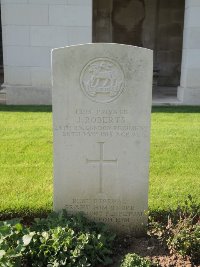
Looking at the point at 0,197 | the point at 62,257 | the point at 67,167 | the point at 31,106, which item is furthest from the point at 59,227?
the point at 31,106

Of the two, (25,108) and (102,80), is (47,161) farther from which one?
(25,108)

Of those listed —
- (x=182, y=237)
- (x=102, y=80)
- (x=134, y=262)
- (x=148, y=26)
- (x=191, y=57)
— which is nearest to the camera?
(x=134, y=262)

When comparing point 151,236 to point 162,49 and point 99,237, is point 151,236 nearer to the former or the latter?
point 99,237

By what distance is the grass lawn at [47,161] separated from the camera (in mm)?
3984

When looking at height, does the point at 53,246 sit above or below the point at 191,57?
below

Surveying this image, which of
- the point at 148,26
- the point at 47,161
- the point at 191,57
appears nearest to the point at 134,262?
the point at 47,161

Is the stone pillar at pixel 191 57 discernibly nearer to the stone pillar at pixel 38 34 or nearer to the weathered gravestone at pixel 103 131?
the stone pillar at pixel 38 34

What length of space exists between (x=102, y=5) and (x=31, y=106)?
245 inches

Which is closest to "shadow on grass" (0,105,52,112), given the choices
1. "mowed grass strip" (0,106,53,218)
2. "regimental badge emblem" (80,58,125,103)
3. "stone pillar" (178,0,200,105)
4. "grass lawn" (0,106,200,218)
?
"grass lawn" (0,106,200,218)

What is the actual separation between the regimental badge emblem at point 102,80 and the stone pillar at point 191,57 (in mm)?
6663

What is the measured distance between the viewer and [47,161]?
517 cm

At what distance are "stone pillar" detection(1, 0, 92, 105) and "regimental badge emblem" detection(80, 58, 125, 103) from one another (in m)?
6.34

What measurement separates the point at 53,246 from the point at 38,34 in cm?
725

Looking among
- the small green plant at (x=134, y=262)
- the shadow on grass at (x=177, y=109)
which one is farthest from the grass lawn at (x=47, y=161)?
the small green plant at (x=134, y=262)
